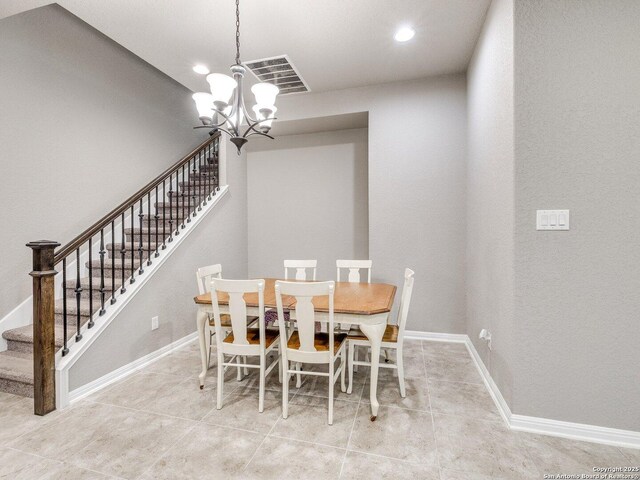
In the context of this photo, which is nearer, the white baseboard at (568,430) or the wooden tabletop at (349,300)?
the white baseboard at (568,430)

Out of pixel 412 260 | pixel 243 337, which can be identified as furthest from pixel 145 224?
pixel 412 260

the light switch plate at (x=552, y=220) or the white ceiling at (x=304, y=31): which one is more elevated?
the white ceiling at (x=304, y=31)

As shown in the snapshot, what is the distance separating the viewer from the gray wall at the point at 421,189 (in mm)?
3578

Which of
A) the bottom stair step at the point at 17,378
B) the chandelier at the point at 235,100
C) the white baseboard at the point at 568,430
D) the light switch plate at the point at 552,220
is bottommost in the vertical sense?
the white baseboard at the point at 568,430

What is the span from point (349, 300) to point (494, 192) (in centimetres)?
141

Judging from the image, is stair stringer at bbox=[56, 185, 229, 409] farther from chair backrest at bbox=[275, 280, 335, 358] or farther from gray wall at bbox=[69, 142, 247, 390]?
chair backrest at bbox=[275, 280, 335, 358]

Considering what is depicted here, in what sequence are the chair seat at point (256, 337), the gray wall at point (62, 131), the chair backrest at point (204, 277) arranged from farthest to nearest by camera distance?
the gray wall at point (62, 131), the chair backrest at point (204, 277), the chair seat at point (256, 337)

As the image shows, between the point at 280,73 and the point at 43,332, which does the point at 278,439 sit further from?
the point at 280,73

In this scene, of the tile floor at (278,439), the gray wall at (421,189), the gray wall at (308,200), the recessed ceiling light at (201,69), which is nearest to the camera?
the tile floor at (278,439)

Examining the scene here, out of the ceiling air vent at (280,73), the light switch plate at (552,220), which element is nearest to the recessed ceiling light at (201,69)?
the ceiling air vent at (280,73)

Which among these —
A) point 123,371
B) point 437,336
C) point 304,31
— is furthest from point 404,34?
point 123,371

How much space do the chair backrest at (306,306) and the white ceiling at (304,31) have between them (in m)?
2.22

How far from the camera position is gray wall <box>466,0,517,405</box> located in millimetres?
2053

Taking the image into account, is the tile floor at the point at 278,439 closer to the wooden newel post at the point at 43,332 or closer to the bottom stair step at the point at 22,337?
the wooden newel post at the point at 43,332
